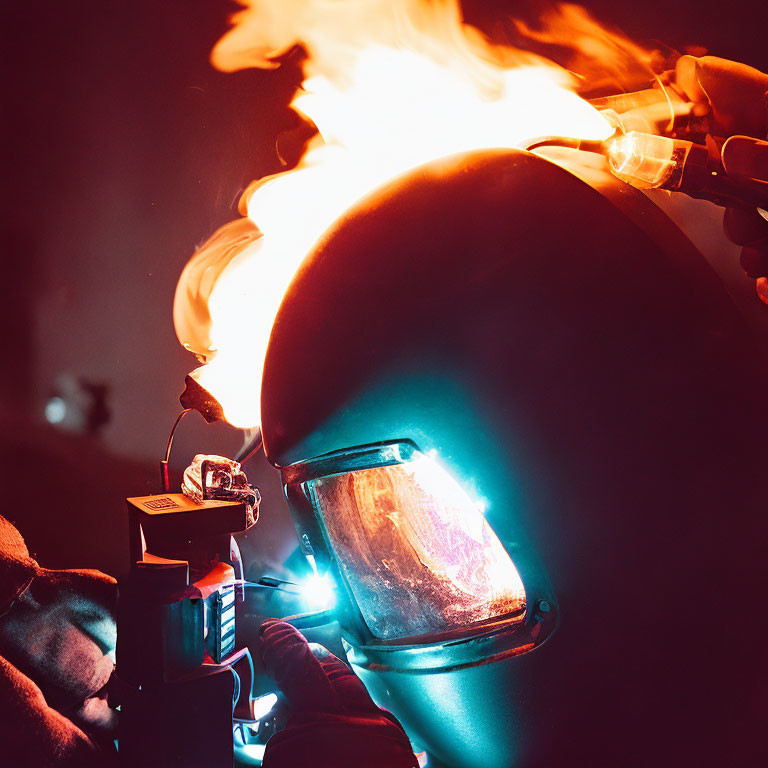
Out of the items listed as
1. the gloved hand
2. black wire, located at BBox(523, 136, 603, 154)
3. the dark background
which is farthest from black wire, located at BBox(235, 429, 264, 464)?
the gloved hand

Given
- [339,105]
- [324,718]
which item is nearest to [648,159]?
[339,105]

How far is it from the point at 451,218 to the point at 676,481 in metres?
0.37

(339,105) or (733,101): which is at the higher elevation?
(339,105)

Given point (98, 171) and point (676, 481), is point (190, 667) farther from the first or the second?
point (98, 171)

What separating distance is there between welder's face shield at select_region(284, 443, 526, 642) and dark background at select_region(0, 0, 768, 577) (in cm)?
50

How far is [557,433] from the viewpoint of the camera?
59 centimetres

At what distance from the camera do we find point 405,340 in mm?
646

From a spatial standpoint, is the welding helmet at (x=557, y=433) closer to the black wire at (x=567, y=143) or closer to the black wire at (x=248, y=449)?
the black wire at (x=567, y=143)

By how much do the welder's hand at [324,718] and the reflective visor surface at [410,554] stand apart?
0.10m

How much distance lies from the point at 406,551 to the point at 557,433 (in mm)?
284

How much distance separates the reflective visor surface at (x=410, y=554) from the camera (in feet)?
2.40

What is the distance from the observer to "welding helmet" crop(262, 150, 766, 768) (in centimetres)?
59

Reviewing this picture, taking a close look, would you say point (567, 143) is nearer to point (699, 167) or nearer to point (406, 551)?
point (699, 167)

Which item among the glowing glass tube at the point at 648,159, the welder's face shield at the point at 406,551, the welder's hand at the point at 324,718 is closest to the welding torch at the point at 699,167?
the glowing glass tube at the point at 648,159
